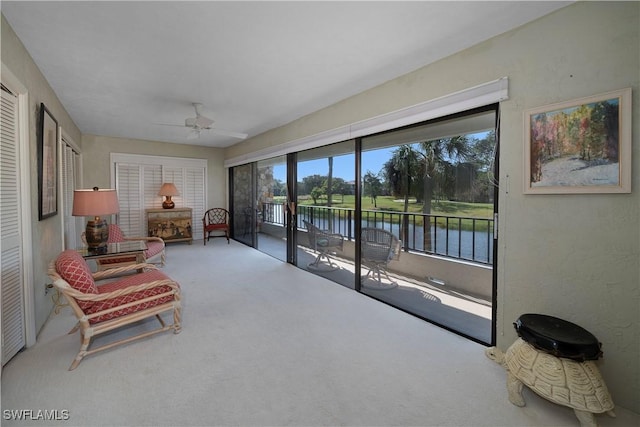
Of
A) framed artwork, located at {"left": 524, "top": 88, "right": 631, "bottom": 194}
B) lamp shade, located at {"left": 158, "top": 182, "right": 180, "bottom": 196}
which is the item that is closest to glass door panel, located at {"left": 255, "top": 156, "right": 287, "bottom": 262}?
lamp shade, located at {"left": 158, "top": 182, "right": 180, "bottom": 196}

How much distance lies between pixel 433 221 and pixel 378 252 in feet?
2.44

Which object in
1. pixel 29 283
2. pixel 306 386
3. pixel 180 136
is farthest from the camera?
pixel 180 136

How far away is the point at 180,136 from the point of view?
18.8 feet

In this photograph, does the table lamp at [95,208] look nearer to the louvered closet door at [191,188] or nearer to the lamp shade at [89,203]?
the lamp shade at [89,203]

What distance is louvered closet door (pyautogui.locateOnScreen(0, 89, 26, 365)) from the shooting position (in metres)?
1.92

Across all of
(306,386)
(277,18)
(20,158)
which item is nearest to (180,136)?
(20,158)

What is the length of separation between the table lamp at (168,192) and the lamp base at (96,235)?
117 inches

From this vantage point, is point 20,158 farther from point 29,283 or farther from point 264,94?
point 264,94

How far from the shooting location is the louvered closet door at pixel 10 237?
6.29ft

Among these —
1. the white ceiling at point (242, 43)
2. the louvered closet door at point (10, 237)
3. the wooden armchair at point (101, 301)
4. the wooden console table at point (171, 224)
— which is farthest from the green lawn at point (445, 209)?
the wooden console table at point (171, 224)

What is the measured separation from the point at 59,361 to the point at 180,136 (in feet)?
15.2

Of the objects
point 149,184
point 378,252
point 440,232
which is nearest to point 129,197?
point 149,184

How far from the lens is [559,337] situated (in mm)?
1538

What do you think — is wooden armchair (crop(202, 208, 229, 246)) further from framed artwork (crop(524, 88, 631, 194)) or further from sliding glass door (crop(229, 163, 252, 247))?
framed artwork (crop(524, 88, 631, 194))
